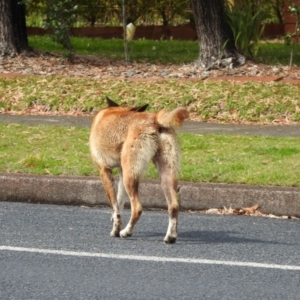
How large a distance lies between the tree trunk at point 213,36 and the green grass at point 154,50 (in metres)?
0.94

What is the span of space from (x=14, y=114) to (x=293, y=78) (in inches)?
153

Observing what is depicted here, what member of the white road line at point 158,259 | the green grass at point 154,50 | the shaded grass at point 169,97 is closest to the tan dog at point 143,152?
the white road line at point 158,259

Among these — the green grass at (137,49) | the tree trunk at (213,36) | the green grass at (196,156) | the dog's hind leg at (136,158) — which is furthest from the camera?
the green grass at (137,49)

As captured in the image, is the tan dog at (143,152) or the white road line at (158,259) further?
the tan dog at (143,152)

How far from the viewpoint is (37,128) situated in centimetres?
1131

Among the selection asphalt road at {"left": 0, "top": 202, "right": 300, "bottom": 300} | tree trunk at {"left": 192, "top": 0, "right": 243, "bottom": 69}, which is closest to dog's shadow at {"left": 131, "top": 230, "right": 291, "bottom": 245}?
asphalt road at {"left": 0, "top": 202, "right": 300, "bottom": 300}

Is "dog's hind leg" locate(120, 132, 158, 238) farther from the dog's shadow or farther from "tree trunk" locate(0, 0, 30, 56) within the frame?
"tree trunk" locate(0, 0, 30, 56)

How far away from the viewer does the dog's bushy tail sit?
6871 mm

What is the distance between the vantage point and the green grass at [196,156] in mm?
8820

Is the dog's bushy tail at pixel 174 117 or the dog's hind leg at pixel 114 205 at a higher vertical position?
the dog's bushy tail at pixel 174 117

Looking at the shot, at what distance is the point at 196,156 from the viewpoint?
381 inches

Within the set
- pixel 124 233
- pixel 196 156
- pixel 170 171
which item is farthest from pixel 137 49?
pixel 170 171

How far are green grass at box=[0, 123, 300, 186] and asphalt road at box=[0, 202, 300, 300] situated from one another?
2.13 ft

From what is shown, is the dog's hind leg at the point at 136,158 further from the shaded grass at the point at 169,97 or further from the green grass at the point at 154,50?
the green grass at the point at 154,50
